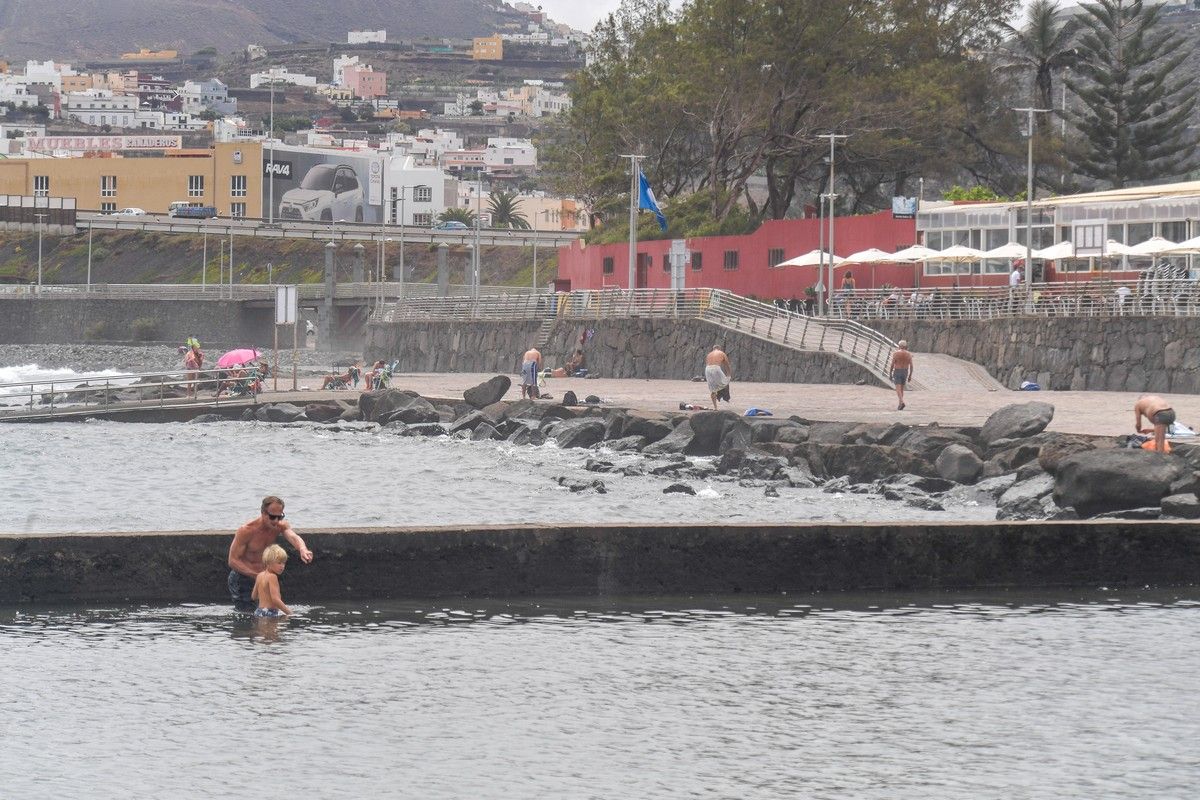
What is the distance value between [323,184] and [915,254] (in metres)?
104

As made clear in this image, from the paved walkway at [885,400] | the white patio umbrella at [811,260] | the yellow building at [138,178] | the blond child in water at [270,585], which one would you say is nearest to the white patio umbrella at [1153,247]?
the paved walkway at [885,400]

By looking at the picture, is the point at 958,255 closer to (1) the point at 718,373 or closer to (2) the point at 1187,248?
(2) the point at 1187,248

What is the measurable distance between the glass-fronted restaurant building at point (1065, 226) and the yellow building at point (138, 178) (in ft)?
310

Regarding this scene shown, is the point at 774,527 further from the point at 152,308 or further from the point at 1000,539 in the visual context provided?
the point at 152,308

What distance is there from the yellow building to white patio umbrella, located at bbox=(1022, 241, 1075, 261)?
101 metres

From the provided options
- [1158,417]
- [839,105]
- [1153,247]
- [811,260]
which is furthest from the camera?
[839,105]

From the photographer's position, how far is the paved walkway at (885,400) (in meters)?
30.8

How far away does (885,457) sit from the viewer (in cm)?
2764

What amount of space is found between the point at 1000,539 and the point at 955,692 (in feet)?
12.5

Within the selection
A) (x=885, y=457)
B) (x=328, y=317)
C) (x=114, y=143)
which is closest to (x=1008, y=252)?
(x=885, y=457)

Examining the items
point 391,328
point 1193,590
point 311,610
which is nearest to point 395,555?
point 311,610

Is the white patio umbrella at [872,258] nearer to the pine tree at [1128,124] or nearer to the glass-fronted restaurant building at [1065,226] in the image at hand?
the glass-fronted restaurant building at [1065,226]

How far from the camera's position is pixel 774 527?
16.6 meters

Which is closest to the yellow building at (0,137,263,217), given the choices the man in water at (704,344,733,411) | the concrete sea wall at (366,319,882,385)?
the concrete sea wall at (366,319,882,385)
